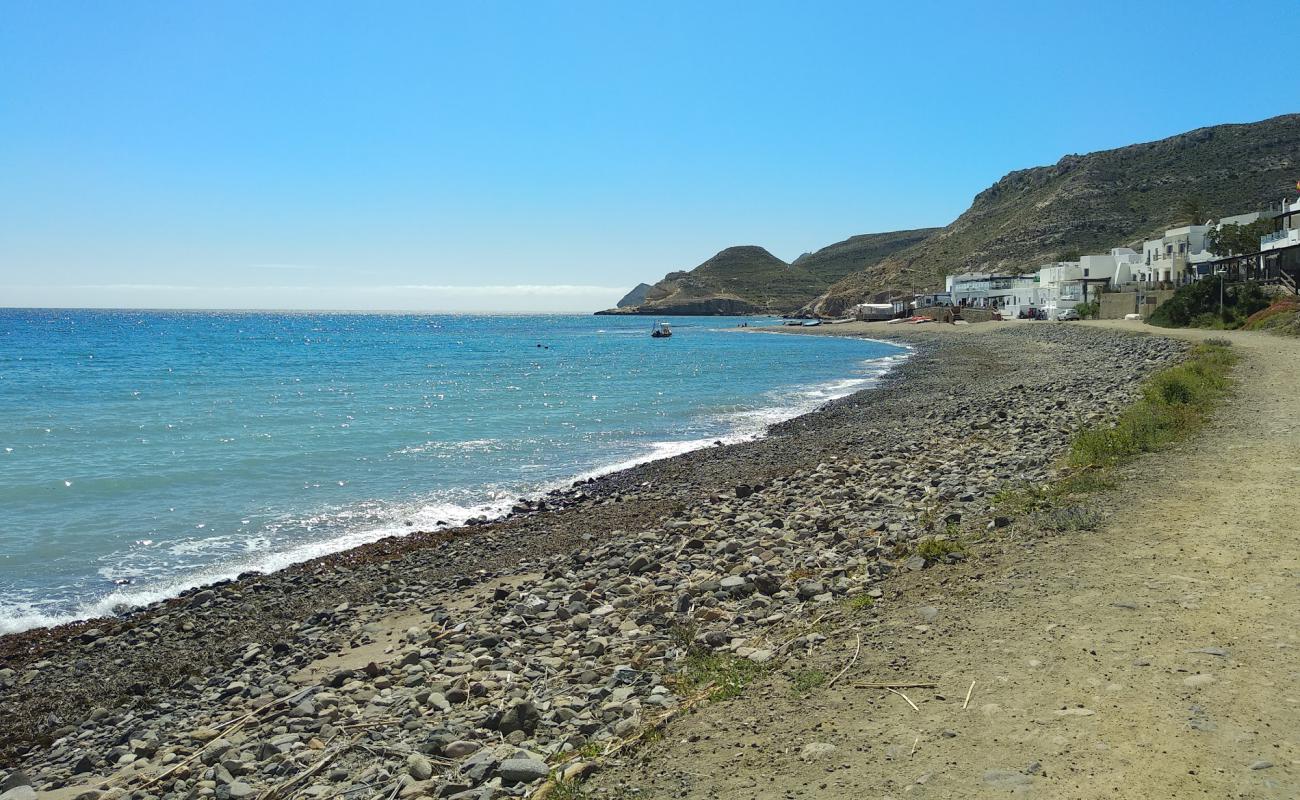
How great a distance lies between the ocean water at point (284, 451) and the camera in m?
14.3

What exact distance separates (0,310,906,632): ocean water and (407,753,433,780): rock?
8.64 meters

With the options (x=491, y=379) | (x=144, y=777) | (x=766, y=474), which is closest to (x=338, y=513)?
(x=766, y=474)

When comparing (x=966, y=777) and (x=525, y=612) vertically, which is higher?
(x=966, y=777)

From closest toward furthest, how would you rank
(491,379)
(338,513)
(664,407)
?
(338,513), (664,407), (491,379)

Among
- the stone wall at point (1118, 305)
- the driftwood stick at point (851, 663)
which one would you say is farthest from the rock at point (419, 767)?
the stone wall at point (1118, 305)

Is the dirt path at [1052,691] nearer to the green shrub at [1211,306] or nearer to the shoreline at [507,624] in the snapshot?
the shoreline at [507,624]

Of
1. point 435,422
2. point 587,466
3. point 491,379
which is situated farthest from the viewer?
point 491,379

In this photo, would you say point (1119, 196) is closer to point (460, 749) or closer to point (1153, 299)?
point (1153, 299)

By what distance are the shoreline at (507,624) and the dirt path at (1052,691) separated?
2.59 ft

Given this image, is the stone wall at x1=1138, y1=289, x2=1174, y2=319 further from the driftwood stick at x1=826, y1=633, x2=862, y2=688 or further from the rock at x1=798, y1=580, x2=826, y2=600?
the driftwood stick at x1=826, y1=633, x2=862, y2=688

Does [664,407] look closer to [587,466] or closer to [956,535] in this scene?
[587,466]

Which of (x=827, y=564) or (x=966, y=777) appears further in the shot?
(x=827, y=564)

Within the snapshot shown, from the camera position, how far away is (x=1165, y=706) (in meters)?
5.13

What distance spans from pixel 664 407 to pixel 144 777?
27.9 metres
